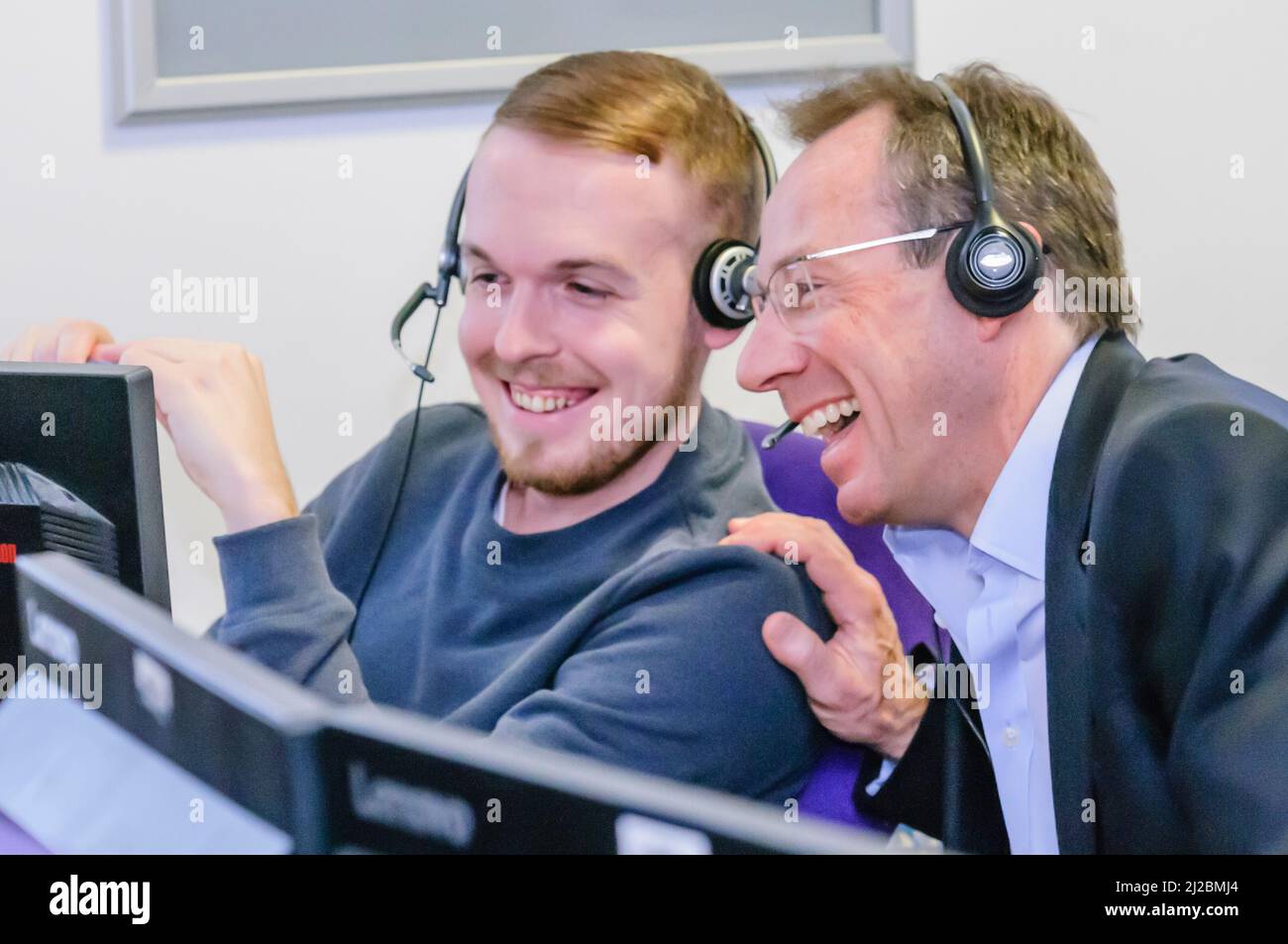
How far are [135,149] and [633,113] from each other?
87 cm

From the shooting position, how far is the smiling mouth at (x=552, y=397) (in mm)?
1247

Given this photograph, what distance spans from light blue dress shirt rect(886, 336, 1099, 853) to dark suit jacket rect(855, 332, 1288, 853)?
A: 0.11m

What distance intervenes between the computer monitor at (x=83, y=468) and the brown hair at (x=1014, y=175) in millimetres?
610

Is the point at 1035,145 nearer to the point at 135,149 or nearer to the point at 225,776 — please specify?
A: the point at 225,776

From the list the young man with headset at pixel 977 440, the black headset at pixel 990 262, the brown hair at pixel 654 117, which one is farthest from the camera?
the brown hair at pixel 654 117

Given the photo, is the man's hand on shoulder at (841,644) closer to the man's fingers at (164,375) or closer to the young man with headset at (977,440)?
the young man with headset at (977,440)

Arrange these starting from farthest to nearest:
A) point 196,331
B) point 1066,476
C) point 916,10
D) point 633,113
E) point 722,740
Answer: point 196,331
point 916,10
point 633,113
point 722,740
point 1066,476

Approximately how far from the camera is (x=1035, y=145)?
102 centimetres

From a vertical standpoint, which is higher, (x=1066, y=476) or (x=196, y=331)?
(x=196, y=331)

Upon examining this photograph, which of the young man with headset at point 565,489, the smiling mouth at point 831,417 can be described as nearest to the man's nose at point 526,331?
the young man with headset at point 565,489

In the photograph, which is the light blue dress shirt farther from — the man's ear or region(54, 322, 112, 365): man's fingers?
region(54, 322, 112, 365): man's fingers

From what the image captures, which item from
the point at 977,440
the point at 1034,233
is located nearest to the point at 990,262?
the point at 1034,233
